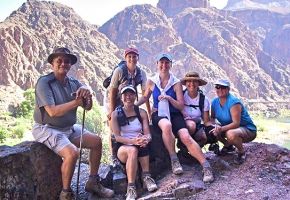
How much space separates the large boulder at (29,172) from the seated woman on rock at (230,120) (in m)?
2.80

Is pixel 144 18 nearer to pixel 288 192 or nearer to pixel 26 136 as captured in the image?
pixel 26 136

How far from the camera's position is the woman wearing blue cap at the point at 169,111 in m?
6.21

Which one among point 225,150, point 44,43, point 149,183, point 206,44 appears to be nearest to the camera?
point 149,183

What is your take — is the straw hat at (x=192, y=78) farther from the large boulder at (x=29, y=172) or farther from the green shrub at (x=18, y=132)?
the green shrub at (x=18, y=132)

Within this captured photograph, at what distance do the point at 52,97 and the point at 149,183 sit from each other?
6.67ft

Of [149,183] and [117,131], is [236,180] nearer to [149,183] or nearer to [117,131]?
[149,183]

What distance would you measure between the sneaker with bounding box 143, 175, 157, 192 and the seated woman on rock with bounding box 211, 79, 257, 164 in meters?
1.39

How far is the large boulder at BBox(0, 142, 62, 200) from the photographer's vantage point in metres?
5.55

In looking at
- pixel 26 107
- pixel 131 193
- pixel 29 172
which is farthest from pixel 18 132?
pixel 131 193

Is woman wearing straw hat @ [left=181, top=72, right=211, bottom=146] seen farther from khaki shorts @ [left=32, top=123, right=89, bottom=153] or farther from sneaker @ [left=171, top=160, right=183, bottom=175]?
khaki shorts @ [left=32, top=123, right=89, bottom=153]

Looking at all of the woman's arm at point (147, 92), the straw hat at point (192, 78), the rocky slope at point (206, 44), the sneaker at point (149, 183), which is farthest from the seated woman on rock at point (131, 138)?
the rocky slope at point (206, 44)

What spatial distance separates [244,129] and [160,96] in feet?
5.20

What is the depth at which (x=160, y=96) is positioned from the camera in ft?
21.5

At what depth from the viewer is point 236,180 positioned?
20.3 ft
